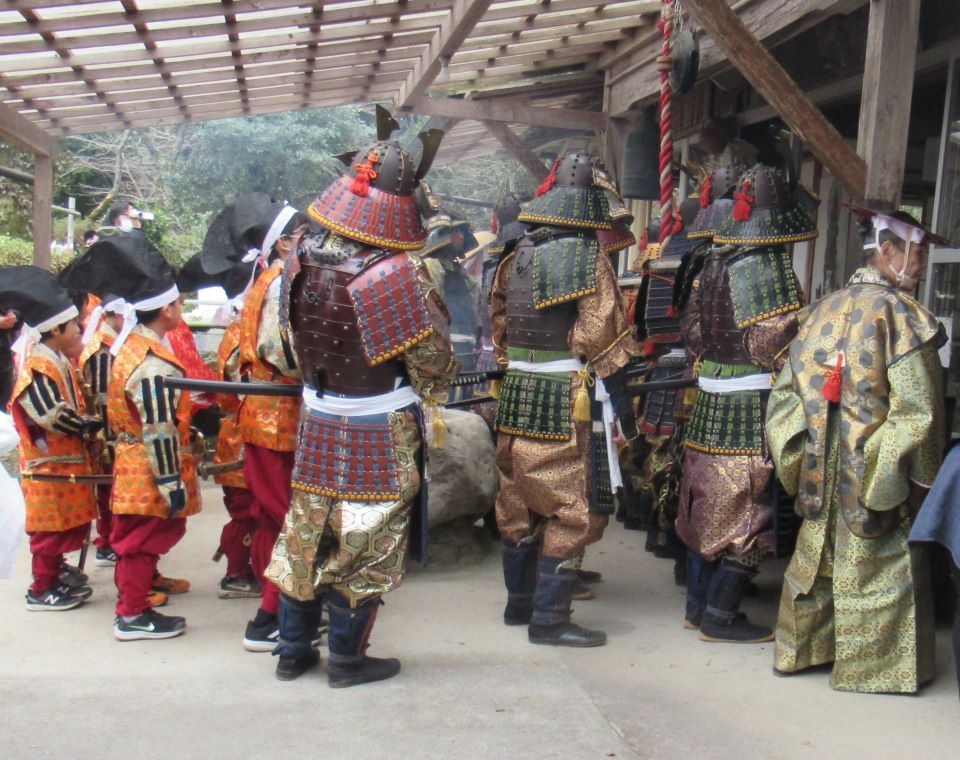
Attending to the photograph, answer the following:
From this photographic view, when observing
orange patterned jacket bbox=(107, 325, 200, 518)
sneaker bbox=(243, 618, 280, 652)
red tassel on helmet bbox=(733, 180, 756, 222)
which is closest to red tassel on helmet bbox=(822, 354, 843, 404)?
red tassel on helmet bbox=(733, 180, 756, 222)

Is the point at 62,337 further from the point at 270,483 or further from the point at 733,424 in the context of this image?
the point at 733,424

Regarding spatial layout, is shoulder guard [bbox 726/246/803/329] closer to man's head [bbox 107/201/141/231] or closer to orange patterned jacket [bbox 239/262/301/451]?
orange patterned jacket [bbox 239/262/301/451]

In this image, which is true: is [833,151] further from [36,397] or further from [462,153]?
[462,153]

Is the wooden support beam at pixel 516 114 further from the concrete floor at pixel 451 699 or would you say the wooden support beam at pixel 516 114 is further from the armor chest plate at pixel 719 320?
the concrete floor at pixel 451 699

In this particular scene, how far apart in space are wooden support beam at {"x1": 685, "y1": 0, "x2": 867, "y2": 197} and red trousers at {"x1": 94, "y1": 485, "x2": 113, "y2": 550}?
354 centimetres

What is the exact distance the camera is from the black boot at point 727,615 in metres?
4.07

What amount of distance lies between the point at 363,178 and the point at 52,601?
8.22 ft

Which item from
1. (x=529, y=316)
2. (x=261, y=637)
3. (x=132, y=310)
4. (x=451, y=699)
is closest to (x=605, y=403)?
(x=529, y=316)

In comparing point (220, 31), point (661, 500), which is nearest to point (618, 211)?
point (661, 500)

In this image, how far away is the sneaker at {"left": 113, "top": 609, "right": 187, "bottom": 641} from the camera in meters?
4.17

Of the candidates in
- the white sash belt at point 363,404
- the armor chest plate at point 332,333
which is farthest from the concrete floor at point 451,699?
the armor chest plate at point 332,333

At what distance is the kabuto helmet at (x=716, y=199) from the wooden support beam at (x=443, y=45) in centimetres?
143

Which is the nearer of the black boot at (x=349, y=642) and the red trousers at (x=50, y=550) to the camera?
the black boot at (x=349, y=642)

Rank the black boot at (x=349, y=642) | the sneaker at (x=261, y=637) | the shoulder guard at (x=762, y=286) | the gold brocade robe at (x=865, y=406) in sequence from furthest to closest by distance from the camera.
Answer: the sneaker at (x=261, y=637) → the shoulder guard at (x=762, y=286) → the black boot at (x=349, y=642) → the gold brocade robe at (x=865, y=406)
